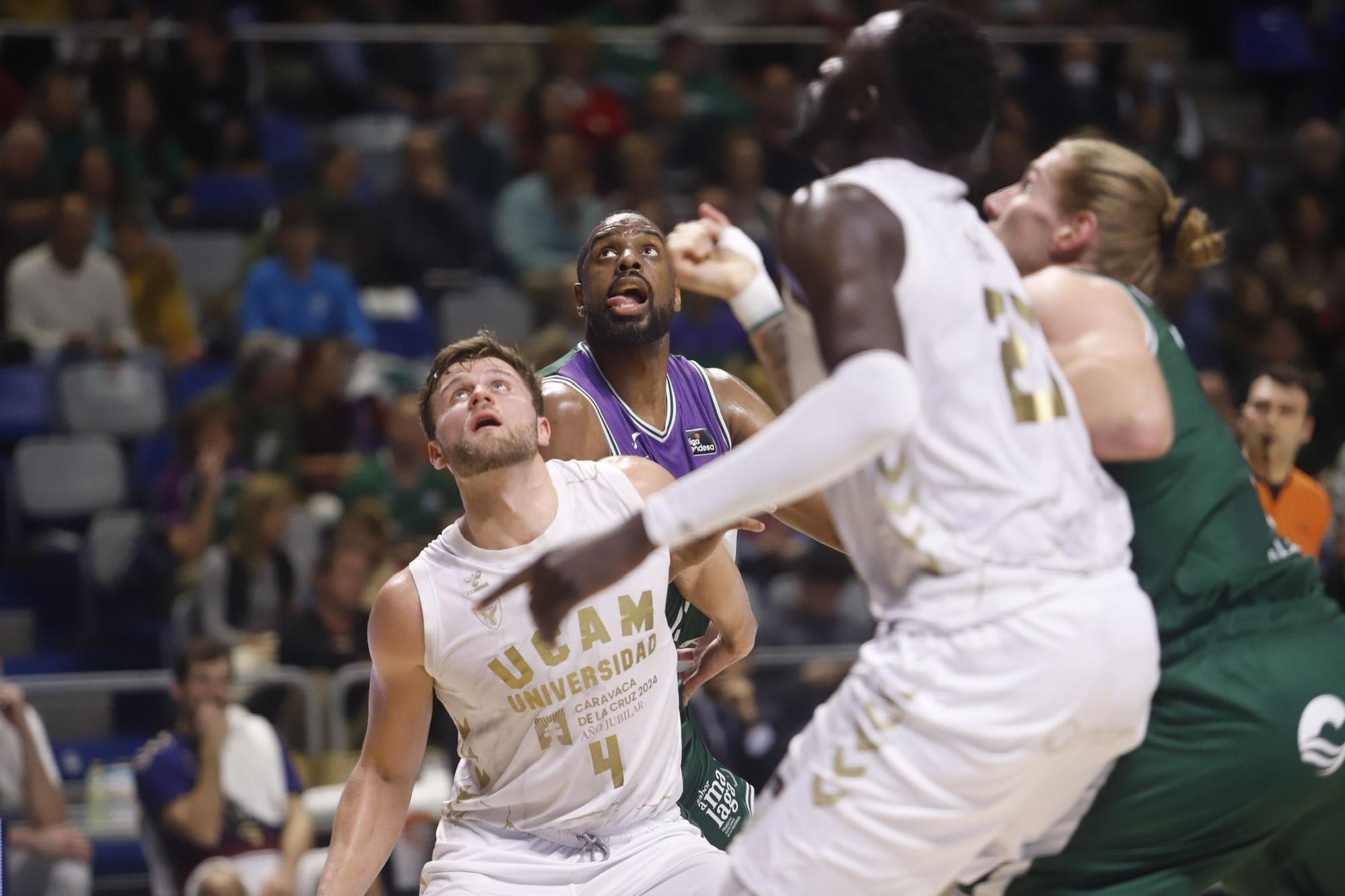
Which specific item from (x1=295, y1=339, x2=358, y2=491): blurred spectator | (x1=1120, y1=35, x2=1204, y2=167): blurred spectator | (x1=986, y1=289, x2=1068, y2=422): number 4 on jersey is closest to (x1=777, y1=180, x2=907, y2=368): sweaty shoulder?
(x1=986, y1=289, x2=1068, y2=422): number 4 on jersey

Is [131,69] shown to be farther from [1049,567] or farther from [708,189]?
[1049,567]

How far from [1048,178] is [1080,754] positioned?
1028 mm

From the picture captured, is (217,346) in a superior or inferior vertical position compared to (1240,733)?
inferior

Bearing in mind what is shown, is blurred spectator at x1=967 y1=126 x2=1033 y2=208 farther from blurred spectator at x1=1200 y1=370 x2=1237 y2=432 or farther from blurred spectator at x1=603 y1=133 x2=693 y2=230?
blurred spectator at x1=1200 y1=370 x2=1237 y2=432

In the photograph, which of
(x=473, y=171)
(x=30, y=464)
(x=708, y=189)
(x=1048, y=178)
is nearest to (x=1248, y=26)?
(x=708, y=189)

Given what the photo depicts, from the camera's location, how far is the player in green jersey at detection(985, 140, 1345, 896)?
273 cm

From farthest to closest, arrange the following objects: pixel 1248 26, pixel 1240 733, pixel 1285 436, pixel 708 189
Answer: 1. pixel 1248 26
2. pixel 708 189
3. pixel 1285 436
4. pixel 1240 733

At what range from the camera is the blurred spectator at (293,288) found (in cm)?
891

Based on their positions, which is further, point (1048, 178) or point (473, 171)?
point (473, 171)

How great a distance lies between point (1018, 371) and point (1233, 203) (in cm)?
885

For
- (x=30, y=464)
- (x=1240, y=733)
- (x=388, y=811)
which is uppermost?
(x=1240, y=733)

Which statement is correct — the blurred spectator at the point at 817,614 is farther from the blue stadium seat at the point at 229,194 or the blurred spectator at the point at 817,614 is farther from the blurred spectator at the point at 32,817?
the blue stadium seat at the point at 229,194

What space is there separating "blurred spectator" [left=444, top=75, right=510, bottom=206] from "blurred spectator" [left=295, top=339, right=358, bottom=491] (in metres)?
2.00

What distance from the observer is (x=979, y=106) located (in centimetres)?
266
